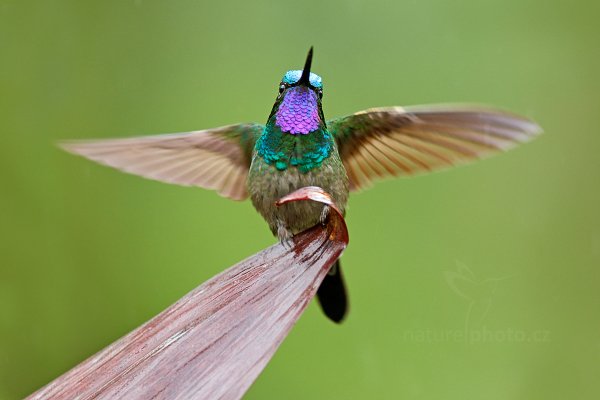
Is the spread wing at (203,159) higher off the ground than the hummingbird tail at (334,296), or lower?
higher

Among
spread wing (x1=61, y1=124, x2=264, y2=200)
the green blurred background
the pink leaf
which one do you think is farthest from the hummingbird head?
the green blurred background

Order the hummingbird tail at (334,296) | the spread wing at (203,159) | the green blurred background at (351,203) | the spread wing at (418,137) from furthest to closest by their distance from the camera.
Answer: the green blurred background at (351,203)
the hummingbird tail at (334,296)
the spread wing at (203,159)
the spread wing at (418,137)

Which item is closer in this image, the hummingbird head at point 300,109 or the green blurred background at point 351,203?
the hummingbird head at point 300,109

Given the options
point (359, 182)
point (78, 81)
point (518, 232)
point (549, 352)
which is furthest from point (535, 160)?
point (78, 81)

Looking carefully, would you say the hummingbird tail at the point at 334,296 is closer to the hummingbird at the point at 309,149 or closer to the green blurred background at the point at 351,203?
the hummingbird at the point at 309,149

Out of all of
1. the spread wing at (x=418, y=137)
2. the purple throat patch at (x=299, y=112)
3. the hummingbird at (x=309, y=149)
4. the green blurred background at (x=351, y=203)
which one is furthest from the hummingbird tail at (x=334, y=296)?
the green blurred background at (x=351, y=203)

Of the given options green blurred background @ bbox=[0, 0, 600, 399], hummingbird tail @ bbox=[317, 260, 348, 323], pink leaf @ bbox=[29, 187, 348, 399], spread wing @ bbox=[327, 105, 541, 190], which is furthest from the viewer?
green blurred background @ bbox=[0, 0, 600, 399]

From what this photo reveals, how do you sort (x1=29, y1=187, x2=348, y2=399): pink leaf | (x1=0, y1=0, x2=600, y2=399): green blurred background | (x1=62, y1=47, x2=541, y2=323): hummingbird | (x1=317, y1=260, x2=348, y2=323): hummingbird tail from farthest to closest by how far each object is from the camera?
(x1=0, y1=0, x2=600, y2=399): green blurred background < (x1=317, y1=260, x2=348, y2=323): hummingbird tail < (x1=62, y1=47, x2=541, y2=323): hummingbird < (x1=29, y1=187, x2=348, y2=399): pink leaf

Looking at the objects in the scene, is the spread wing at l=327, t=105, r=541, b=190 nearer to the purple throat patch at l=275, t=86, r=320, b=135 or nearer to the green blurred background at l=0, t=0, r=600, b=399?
the purple throat patch at l=275, t=86, r=320, b=135

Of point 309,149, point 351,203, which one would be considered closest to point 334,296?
point 309,149
